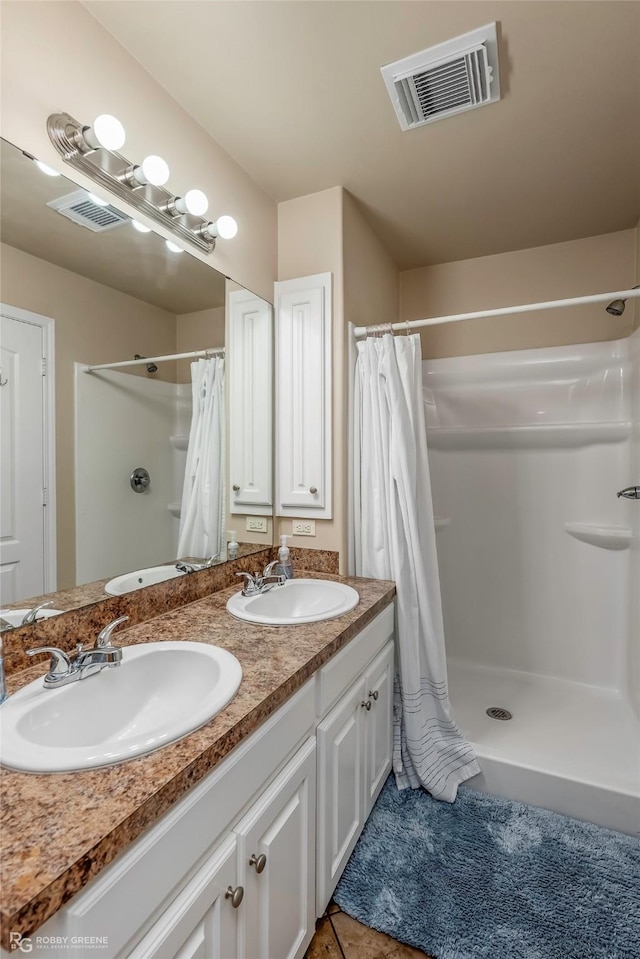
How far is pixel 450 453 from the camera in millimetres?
2658

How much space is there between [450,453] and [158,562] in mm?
1806

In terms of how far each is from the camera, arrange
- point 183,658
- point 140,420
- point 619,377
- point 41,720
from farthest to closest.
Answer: point 619,377
point 140,420
point 183,658
point 41,720

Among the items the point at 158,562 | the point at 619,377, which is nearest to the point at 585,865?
the point at 158,562

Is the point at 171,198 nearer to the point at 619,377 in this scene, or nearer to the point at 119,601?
the point at 119,601

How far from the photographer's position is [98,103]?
1.21m

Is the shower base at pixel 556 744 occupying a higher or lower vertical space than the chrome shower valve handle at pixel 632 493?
lower

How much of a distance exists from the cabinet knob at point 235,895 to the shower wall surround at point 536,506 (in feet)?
6.73

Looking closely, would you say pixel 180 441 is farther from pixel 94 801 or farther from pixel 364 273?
pixel 364 273

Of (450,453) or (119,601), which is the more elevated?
(450,453)

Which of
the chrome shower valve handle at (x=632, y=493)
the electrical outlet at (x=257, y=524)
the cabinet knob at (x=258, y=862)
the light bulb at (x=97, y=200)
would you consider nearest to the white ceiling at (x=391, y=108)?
the light bulb at (x=97, y=200)

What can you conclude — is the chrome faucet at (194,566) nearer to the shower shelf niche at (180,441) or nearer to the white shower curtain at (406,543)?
the shower shelf niche at (180,441)

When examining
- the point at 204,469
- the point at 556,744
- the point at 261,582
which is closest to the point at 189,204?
the point at 204,469

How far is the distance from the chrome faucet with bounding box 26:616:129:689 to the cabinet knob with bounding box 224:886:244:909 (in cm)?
47

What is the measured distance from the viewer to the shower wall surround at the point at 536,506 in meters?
2.31
